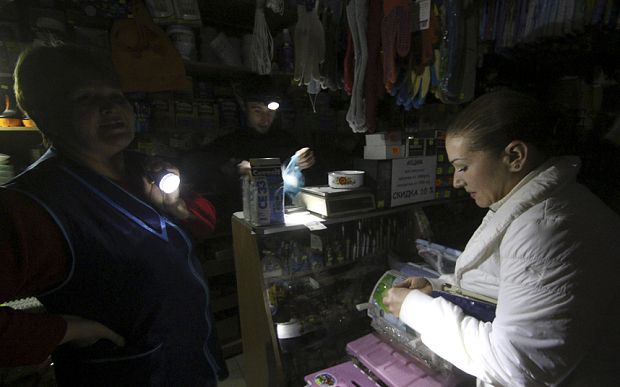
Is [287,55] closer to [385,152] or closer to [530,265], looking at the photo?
[385,152]

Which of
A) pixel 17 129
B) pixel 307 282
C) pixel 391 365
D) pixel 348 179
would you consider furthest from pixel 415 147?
pixel 17 129

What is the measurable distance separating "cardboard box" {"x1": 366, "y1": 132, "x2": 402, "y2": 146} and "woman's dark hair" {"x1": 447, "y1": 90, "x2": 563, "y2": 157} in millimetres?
610

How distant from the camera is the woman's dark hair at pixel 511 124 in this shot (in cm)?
76

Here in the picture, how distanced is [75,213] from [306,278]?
3.64ft

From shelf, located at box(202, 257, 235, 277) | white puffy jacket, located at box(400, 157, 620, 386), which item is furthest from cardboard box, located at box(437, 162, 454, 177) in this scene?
shelf, located at box(202, 257, 235, 277)

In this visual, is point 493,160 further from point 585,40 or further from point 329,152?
point 329,152

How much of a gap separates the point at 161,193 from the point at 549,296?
1.25 meters

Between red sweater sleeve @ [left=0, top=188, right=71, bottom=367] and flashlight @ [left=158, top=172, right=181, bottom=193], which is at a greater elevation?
flashlight @ [left=158, top=172, right=181, bottom=193]

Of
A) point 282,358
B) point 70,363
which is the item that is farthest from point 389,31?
point 70,363

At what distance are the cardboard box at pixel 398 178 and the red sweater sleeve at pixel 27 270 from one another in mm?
1282

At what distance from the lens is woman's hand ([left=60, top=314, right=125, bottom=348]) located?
780 mm

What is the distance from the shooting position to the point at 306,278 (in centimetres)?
158

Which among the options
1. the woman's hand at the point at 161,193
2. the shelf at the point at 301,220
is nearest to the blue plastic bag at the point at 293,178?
the shelf at the point at 301,220

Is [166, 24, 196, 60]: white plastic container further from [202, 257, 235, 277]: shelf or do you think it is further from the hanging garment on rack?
[202, 257, 235, 277]: shelf
